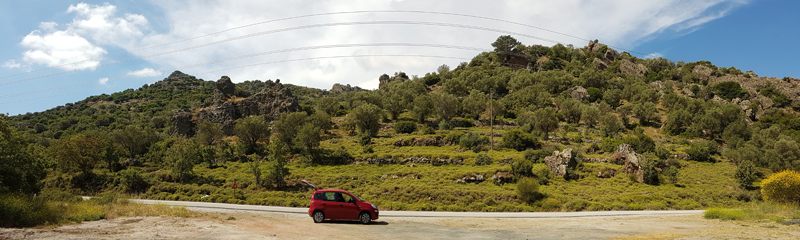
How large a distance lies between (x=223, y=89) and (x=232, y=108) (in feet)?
36.3

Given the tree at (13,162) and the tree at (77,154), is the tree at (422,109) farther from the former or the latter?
the tree at (13,162)

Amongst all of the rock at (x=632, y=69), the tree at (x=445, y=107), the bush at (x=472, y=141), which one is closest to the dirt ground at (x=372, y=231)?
the bush at (x=472, y=141)

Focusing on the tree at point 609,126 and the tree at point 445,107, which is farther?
the tree at point 445,107

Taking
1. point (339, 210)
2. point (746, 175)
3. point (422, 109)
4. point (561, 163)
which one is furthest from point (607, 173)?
point (422, 109)

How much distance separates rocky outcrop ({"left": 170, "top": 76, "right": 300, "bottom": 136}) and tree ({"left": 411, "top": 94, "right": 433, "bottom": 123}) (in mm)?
28959

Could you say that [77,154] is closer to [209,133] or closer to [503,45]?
[209,133]

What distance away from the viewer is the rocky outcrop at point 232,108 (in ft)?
264

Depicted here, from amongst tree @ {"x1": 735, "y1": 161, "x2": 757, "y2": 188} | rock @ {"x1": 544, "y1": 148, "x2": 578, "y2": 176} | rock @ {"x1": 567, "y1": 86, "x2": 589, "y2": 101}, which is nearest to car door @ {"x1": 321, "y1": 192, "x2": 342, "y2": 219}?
rock @ {"x1": 544, "y1": 148, "x2": 578, "y2": 176}

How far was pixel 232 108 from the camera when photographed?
8388 centimetres

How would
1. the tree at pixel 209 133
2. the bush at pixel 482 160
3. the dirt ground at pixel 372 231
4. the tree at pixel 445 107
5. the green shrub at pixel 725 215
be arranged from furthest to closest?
the tree at pixel 445 107 → the tree at pixel 209 133 → the bush at pixel 482 160 → the green shrub at pixel 725 215 → the dirt ground at pixel 372 231

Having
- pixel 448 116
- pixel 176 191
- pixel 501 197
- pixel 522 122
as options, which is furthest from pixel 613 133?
pixel 176 191

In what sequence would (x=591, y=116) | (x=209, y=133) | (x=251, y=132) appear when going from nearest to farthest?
(x=251, y=132)
(x=209, y=133)
(x=591, y=116)

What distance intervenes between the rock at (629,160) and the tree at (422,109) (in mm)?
40089

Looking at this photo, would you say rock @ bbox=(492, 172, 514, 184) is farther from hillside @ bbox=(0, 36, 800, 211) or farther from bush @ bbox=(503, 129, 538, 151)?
bush @ bbox=(503, 129, 538, 151)
